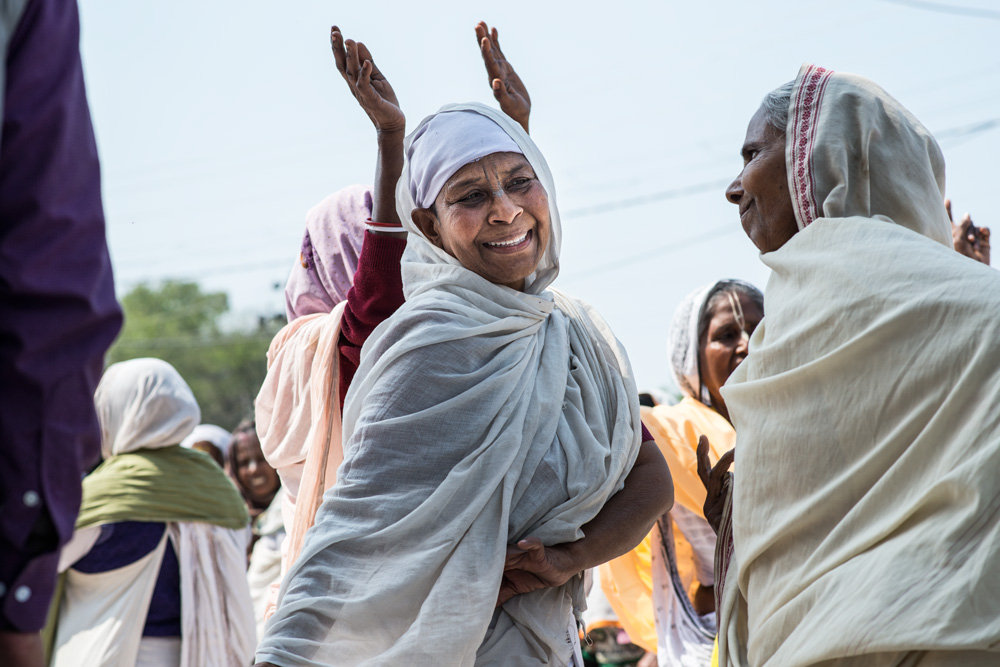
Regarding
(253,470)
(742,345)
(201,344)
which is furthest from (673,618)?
(201,344)

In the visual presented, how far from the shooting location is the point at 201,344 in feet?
194

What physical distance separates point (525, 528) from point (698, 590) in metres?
2.13

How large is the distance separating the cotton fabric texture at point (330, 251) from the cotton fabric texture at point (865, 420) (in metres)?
1.69

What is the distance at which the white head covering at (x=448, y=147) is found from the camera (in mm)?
2975

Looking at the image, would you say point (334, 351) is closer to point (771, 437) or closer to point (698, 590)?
point (771, 437)

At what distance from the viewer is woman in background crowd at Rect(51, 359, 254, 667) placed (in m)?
5.27

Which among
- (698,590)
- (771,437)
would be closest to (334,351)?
(771,437)

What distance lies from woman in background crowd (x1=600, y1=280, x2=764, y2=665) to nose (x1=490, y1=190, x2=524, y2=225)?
1.81m

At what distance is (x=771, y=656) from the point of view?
2.30 metres

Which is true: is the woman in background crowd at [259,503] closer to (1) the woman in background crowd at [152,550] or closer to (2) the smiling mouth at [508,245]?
(1) the woman in background crowd at [152,550]

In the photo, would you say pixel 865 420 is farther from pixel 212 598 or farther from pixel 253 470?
pixel 253 470

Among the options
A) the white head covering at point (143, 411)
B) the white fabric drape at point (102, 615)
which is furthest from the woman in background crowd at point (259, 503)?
the white fabric drape at point (102, 615)

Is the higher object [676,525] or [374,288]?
[374,288]

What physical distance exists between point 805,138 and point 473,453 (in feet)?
3.77
